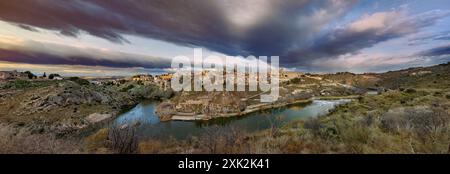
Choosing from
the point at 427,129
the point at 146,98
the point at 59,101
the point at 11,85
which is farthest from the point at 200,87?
the point at 427,129

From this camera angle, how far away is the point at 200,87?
176ft

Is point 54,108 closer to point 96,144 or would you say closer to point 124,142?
point 96,144

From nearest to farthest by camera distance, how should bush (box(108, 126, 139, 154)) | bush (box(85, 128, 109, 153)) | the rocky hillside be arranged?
bush (box(85, 128, 109, 153))
bush (box(108, 126, 139, 154))
the rocky hillside

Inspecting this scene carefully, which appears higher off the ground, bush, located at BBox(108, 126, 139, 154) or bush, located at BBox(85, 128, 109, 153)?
bush, located at BBox(108, 126, 139, 154)

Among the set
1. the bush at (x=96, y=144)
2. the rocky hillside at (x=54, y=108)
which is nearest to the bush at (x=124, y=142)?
the bush at (x=96, y=144)

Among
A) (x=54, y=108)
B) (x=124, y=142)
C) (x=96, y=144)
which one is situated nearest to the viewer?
(x=124, y=142)

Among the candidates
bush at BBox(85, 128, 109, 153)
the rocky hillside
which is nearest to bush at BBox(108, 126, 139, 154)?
bush at BBox(85, 128, 109, 153)

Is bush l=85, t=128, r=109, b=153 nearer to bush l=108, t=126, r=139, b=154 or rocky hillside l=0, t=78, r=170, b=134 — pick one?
bush l=108, t=126, r=139, b=154

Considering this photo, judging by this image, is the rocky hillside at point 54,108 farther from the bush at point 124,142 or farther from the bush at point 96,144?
the bush at point 124,142

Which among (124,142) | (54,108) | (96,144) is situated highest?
(124,142)

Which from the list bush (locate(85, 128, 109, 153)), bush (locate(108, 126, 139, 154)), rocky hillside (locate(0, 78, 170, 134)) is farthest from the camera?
rocky hillside (locate(0, 78, 170, 134))

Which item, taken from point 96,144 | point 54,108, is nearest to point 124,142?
point 96,144

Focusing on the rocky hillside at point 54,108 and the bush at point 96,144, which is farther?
the rocky hillside at point 54,108
